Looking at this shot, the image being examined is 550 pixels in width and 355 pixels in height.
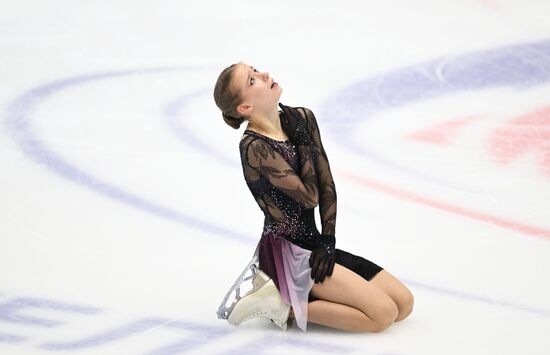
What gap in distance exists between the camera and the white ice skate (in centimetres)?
426

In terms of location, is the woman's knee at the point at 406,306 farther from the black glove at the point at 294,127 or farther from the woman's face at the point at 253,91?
the woman's face at the point at 253,91

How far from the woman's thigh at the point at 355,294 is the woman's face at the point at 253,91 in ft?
2.29

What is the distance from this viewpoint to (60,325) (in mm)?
4359

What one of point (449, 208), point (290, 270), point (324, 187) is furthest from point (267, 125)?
point (449, 208)

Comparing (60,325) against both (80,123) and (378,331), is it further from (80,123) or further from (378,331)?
(80,123)

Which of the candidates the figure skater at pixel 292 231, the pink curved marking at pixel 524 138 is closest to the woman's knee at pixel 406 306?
the figure skater at pixel 292 231

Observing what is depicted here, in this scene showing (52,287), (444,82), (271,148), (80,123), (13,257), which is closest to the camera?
(271,148)

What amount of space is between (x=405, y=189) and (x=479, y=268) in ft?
3.81

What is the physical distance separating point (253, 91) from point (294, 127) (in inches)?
8.6

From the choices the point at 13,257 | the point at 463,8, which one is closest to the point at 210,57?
the point at 463,8

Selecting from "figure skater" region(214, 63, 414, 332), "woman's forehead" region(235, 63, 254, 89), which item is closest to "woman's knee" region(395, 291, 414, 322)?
"figure skater" region(214, 63, 414, 332)

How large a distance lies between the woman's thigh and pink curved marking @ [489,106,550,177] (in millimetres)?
2342

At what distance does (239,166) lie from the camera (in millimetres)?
6465

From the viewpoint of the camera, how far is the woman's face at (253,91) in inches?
167
